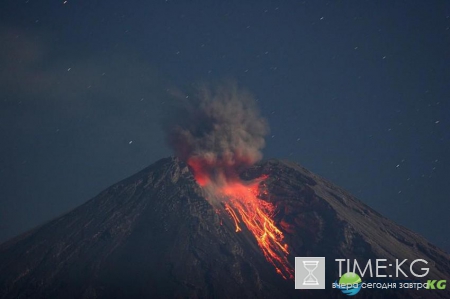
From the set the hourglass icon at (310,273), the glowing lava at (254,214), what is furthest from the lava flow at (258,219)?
the hourglass icon at (310,273)

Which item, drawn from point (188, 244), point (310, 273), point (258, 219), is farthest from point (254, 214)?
point (310, 273)

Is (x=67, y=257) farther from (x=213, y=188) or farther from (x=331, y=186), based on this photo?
(x=331, y=186)

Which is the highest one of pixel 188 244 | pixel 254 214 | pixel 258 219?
pixel 254 214

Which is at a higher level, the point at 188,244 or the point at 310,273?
the point at 188,244

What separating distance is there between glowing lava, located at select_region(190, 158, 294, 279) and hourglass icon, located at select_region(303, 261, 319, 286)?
5.91ft

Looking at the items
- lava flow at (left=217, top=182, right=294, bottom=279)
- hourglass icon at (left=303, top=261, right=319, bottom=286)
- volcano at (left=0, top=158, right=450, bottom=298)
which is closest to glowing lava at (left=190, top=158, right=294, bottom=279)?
lava flow at (left=217, top=182, right=294, bottom=279)

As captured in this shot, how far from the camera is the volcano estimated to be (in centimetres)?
3534

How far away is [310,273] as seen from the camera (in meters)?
36.9

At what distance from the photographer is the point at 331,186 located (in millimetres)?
57781

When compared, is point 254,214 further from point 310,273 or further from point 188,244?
point 310,273

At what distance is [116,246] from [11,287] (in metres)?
9.95

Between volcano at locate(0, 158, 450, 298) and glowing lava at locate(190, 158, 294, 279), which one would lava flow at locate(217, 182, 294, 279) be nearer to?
glowing lava at locate(190, 158, 294, 279)

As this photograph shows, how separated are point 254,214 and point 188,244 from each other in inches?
435

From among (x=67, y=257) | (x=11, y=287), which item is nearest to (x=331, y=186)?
(x=67, y=257)
